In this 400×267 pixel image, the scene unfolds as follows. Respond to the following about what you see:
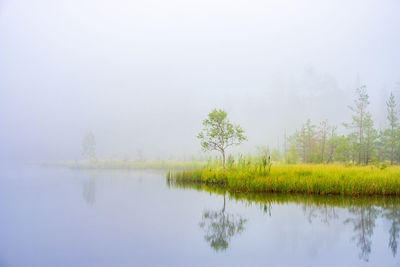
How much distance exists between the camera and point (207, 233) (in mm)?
8148

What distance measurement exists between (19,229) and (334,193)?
1486 cm

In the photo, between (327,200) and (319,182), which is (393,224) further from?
(319,182)

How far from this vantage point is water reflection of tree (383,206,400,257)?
6923mm

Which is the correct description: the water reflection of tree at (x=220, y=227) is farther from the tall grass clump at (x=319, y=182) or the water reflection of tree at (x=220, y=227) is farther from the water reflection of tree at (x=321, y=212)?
the tall grass clump at (x=319, y=182)

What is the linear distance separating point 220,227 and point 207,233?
772 mm

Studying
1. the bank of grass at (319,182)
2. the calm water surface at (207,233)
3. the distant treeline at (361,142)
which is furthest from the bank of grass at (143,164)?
the calm water surface at (207,233)

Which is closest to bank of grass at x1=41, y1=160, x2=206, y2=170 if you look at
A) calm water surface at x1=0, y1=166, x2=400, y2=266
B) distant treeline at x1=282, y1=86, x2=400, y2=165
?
distant treeline at x1=282, y1=86, x2=400, y2=165

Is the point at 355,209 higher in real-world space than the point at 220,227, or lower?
higher

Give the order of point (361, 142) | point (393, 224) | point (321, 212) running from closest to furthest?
point (393, 224) < point (321, 212) < point (361, 142)

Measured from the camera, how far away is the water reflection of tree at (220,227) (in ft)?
23.9

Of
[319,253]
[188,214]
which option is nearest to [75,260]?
[188,214]

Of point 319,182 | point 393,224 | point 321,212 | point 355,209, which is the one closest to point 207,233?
point 321,212

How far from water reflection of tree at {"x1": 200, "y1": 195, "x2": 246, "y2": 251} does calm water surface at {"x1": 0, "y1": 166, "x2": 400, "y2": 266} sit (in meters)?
0.03

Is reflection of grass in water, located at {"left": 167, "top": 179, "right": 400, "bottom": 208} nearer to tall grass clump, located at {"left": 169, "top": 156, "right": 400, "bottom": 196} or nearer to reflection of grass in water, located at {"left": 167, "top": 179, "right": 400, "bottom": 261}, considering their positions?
reflection of grass in water, located at {"left": 167, "top": 179, "right": 400, "bottom": 261}
